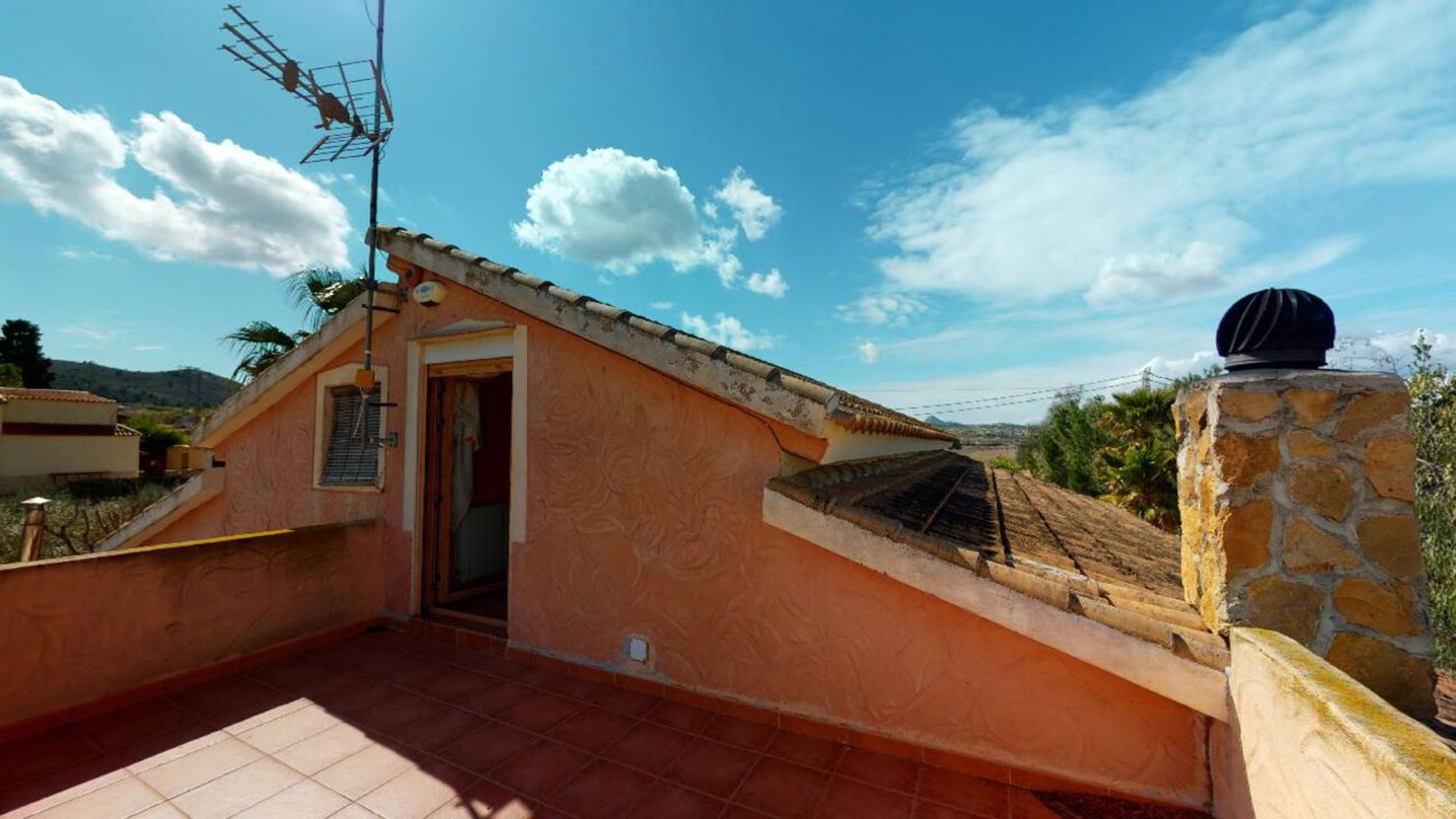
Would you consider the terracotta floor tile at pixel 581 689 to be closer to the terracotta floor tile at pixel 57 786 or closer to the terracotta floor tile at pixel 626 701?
the terracotta floor tile at pixel 626 701

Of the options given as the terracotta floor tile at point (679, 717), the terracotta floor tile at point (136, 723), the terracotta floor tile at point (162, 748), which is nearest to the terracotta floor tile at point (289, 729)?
the terracotta floor tile at point (162, 748)

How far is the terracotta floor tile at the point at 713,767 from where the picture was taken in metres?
3.16

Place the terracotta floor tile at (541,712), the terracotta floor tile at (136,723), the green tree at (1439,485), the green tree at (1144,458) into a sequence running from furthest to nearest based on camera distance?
the green tree at (1144,458), the green tree at (1439,485), the terracotta floor tile at (541,712), the terracotta floor tile at (136,723)

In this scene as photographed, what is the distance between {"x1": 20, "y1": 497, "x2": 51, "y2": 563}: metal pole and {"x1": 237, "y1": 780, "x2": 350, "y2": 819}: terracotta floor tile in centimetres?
487

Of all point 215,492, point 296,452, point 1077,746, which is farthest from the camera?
point 215,492

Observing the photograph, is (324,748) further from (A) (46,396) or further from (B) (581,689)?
(A) (46,396)

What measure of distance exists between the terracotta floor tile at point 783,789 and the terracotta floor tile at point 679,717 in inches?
23.0

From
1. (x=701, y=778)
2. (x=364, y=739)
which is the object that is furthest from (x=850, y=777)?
(x=364, y=739)

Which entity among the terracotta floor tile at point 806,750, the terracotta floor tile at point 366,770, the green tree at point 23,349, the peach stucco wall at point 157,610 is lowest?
the terracotta floor tile at point 366,770

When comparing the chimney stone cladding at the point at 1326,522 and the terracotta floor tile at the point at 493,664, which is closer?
the chimney stone cladding at the point at 1326,522

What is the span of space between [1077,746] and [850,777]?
50.4 inches

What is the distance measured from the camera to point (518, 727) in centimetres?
378

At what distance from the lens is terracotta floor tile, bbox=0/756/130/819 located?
9.43 feet

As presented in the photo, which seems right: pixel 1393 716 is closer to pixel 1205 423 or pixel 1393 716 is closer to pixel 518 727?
pixel 1205 423
